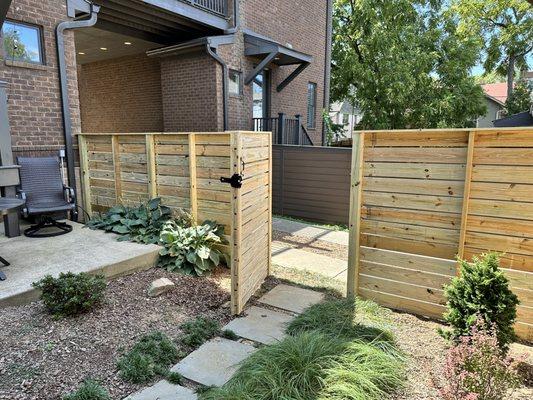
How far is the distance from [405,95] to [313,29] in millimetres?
4455

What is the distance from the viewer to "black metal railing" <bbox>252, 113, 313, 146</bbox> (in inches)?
391

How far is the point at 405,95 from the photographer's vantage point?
Answer: 14.2 meters

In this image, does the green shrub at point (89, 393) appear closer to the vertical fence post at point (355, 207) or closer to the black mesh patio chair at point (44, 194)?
the vertical fence post at point (355, 207)

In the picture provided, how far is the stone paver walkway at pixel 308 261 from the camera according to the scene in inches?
201

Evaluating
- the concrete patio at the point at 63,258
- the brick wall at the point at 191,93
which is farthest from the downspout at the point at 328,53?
the concrete patio at the point at 63,258

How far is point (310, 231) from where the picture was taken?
24.3 feet

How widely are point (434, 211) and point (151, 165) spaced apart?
3.72 metres

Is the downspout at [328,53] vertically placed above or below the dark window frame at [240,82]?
above

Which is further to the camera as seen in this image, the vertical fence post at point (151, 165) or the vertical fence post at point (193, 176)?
the vertical fence post at point (151, 165)

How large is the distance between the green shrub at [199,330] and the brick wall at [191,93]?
19.8 ft

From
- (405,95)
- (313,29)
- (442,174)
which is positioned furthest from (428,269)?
(405,95)

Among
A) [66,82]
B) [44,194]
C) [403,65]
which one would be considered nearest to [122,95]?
[66,82]

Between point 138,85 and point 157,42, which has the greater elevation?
point 157,42

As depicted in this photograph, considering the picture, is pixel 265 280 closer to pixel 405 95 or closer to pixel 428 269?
pixel 428 269
